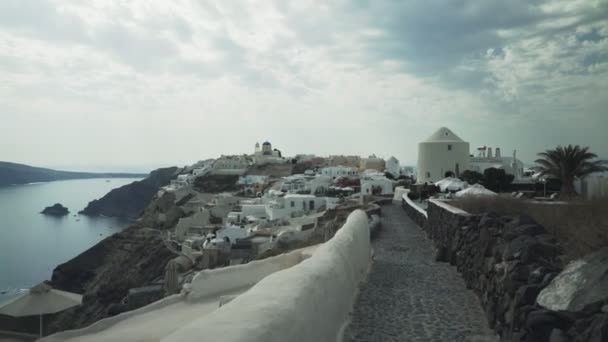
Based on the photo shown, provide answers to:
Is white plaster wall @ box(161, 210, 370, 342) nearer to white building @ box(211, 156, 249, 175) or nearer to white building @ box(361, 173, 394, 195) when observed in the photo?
white building @ box(361, 173, 394, 195)

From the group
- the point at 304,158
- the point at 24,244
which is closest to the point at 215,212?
the point at 24,244

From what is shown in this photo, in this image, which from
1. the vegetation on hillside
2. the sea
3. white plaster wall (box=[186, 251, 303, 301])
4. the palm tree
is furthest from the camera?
the sea

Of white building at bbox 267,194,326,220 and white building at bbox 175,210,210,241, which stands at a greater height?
white building at bbox 267,194,326,220

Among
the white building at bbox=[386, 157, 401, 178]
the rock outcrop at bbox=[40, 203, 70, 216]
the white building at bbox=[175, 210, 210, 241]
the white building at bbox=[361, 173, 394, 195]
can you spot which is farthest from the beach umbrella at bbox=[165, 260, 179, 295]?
the rock outcrop at bbox=[40, 203, 70, 216]

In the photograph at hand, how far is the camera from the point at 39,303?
27.5ft

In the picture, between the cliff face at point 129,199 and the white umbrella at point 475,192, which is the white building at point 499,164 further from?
the cliff face at point 129,199

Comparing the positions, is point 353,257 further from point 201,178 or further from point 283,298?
point 201,178

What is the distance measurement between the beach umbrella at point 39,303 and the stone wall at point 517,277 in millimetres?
7151

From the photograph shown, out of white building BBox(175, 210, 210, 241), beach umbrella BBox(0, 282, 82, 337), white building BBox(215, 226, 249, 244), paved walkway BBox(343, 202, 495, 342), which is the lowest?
white building BBox(175, 210, 210, 241)

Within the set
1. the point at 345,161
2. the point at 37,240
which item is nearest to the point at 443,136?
the point at 345,161

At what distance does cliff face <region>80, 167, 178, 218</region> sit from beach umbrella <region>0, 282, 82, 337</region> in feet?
311

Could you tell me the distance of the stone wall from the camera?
120 inches

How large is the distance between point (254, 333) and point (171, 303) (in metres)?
4.77

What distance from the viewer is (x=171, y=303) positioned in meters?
7.06
